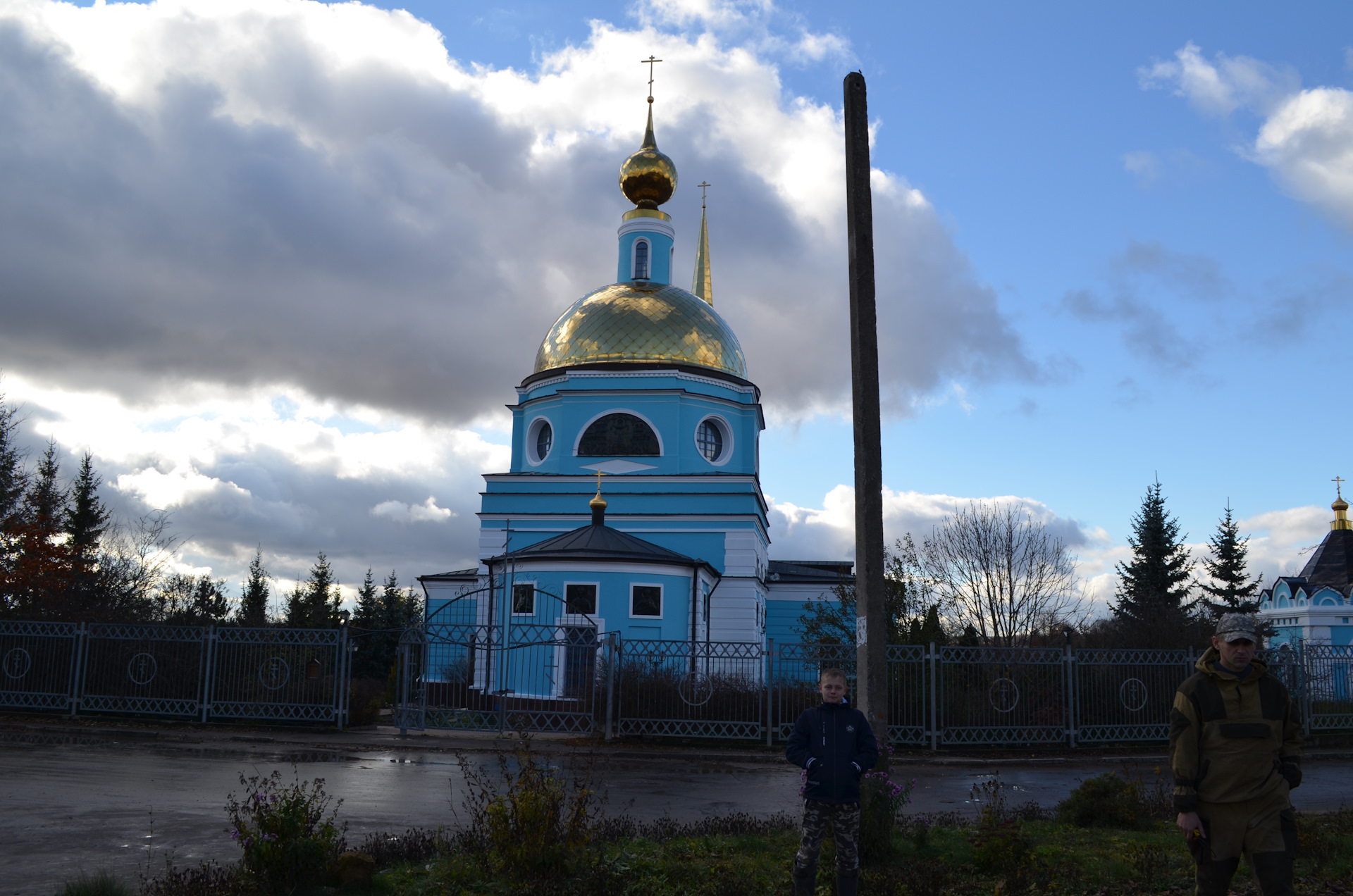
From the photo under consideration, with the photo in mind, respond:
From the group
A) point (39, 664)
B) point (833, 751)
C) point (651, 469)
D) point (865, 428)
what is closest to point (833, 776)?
point (833, 751)

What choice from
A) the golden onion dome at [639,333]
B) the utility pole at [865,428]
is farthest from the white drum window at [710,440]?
the utility pole at [865,428]

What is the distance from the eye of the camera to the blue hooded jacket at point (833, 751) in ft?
16.9

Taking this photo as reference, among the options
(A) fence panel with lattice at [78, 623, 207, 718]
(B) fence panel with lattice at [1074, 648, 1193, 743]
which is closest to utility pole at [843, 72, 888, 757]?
(B) fence panel with lattice at [1074, 648, 1193, 743]

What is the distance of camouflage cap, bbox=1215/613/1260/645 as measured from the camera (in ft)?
14.1

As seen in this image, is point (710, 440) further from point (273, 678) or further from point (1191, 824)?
point (1191, 824)

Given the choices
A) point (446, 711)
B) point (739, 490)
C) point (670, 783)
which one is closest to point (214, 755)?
point (446, 711)

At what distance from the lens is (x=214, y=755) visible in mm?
12680

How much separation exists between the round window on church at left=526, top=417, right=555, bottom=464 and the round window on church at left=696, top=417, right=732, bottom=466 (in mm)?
4512

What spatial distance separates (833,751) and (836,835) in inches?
16.7

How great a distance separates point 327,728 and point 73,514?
22109 mm

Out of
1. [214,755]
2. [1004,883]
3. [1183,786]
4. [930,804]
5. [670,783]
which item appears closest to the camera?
[1183,786]

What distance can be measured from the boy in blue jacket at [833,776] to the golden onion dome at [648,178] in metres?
29.9

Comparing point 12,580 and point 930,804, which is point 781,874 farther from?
point 12,580

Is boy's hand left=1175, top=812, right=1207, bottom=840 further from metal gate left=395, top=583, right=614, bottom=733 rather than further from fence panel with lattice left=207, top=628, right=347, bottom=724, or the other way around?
fence panel with lattice left=207, top=628, right=347, bottom=724
